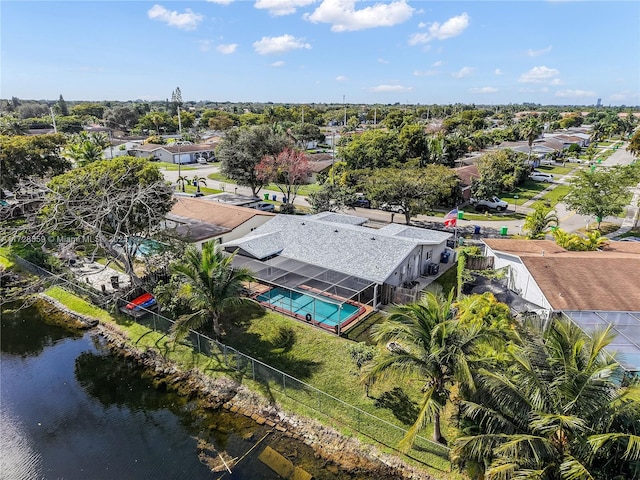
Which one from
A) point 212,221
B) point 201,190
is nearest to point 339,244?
point 212,221

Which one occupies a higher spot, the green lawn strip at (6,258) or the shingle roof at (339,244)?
the shingle roof at (339,244)

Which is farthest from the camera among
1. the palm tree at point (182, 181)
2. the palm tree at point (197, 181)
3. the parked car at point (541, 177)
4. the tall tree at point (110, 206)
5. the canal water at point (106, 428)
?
the parked car at point (541, 177)

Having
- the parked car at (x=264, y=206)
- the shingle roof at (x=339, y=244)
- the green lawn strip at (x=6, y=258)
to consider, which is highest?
the shingle roof at (x=339, y=244)

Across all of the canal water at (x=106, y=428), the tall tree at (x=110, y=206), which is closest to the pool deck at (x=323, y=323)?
the canal water at (x=106, y=428)

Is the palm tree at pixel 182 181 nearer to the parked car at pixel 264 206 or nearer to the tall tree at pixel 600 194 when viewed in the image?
the parked car at pixel 264 206

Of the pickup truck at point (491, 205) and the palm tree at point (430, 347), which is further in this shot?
the pickup truck at point (491, 205)

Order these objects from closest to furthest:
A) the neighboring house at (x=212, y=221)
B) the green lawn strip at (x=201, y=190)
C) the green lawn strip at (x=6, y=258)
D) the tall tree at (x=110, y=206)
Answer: the tall tree at (x=110, y=206) < the neighboring house at (x=212, y=221) < the green lawn strip at (x=6, y=258) < the green lawn strip at (x=201, y=190)

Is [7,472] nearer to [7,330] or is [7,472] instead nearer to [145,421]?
[145,421]
